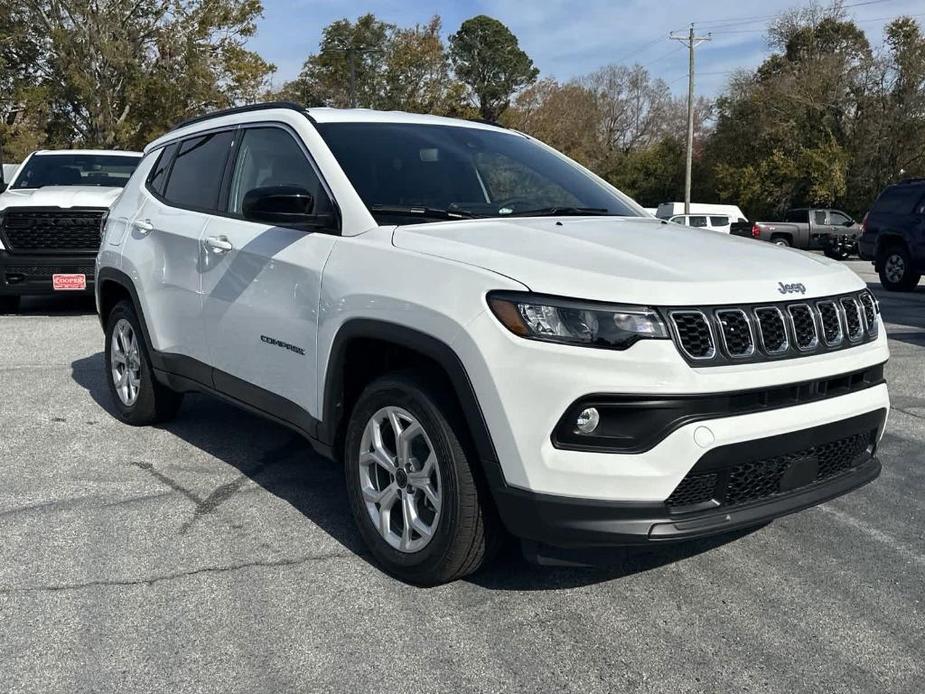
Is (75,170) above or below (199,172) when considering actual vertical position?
above

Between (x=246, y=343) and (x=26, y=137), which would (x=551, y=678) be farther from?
(x=26, y=137)

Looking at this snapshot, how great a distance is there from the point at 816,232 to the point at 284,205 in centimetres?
2827

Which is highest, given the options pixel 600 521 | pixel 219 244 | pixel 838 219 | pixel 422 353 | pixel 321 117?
pixel 321 117

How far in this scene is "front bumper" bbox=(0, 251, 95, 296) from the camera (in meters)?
9.91

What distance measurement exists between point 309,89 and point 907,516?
50169 millimetres

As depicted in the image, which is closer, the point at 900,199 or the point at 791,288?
the point at 791,288

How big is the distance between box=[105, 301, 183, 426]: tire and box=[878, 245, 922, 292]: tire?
12.7 m

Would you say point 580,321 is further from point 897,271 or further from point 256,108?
point 897,271

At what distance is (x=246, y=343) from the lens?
4203 millimetres

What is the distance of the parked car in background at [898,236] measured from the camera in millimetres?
14539

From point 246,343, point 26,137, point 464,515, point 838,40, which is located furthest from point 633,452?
point 838,40

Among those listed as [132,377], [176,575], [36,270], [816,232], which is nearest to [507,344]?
[176,575]

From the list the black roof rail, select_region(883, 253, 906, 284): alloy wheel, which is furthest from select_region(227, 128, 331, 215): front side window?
select_region(883, 253, 906, 284): alloy wheel

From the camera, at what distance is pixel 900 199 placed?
1506cm
